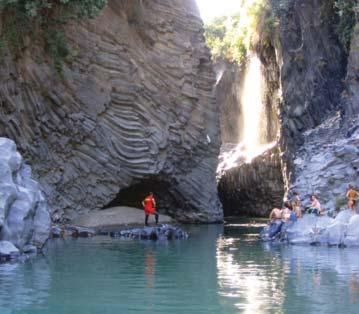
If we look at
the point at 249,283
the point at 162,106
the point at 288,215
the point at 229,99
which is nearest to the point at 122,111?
the point at 162,106

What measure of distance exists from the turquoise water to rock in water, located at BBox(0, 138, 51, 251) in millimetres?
633

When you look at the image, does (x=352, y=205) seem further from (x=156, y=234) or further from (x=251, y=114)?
(x=251, y=114)

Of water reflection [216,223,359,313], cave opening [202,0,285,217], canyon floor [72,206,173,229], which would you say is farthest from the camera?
cave opening [202,0,285,217]

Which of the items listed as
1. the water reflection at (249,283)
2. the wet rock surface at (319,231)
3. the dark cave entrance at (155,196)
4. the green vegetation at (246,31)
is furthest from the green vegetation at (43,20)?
the green vegetation at (246,31)

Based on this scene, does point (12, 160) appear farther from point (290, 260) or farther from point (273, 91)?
point (273, 91)

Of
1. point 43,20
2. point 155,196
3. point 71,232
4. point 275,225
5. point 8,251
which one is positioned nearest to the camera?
point 8,251

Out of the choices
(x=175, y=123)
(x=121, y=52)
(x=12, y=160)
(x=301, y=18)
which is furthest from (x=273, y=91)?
(x=12, y=160)

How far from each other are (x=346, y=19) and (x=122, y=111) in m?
10.5

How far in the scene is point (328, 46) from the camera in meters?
36.1

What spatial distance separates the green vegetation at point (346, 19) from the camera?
106 feet

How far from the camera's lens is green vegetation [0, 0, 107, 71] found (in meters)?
26.4

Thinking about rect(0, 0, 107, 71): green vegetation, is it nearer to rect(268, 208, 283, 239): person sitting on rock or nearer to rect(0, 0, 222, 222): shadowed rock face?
A: rect(0, 0, 222, 222): shadowed rock face

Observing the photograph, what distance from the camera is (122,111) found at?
31.8 m

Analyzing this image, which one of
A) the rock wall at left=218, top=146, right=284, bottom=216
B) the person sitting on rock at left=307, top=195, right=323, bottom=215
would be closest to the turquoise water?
the person sitting on rock at left=307, top=195, right=323, bottom=215
